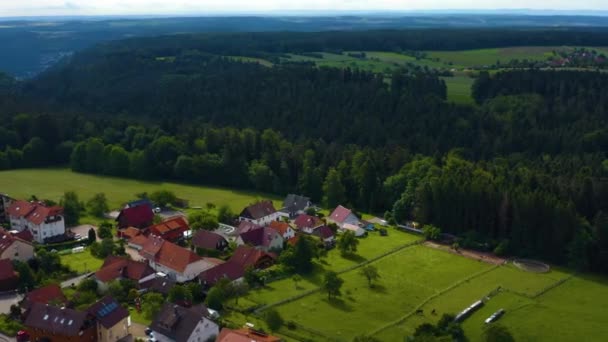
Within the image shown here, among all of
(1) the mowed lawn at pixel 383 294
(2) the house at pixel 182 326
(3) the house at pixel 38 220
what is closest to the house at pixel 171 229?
(3) the house at pixel 38 220

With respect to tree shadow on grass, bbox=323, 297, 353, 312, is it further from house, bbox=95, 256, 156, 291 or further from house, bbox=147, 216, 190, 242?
house, bbox=147, 216, 190, 242

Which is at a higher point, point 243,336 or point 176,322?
point 243,336

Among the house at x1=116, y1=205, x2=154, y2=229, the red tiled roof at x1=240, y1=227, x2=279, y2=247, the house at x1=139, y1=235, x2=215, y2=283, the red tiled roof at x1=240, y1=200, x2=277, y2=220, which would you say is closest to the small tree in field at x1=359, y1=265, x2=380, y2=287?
the red tiled roof at x1=240, y1=227, x2=279, y2=247

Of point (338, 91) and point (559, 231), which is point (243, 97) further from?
point (559, 231)

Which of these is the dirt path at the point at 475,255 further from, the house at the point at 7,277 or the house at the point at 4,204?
the house at the point at 4,204

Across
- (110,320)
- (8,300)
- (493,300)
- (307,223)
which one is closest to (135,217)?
(307,223)

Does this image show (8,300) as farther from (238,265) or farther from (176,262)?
(238,265)
